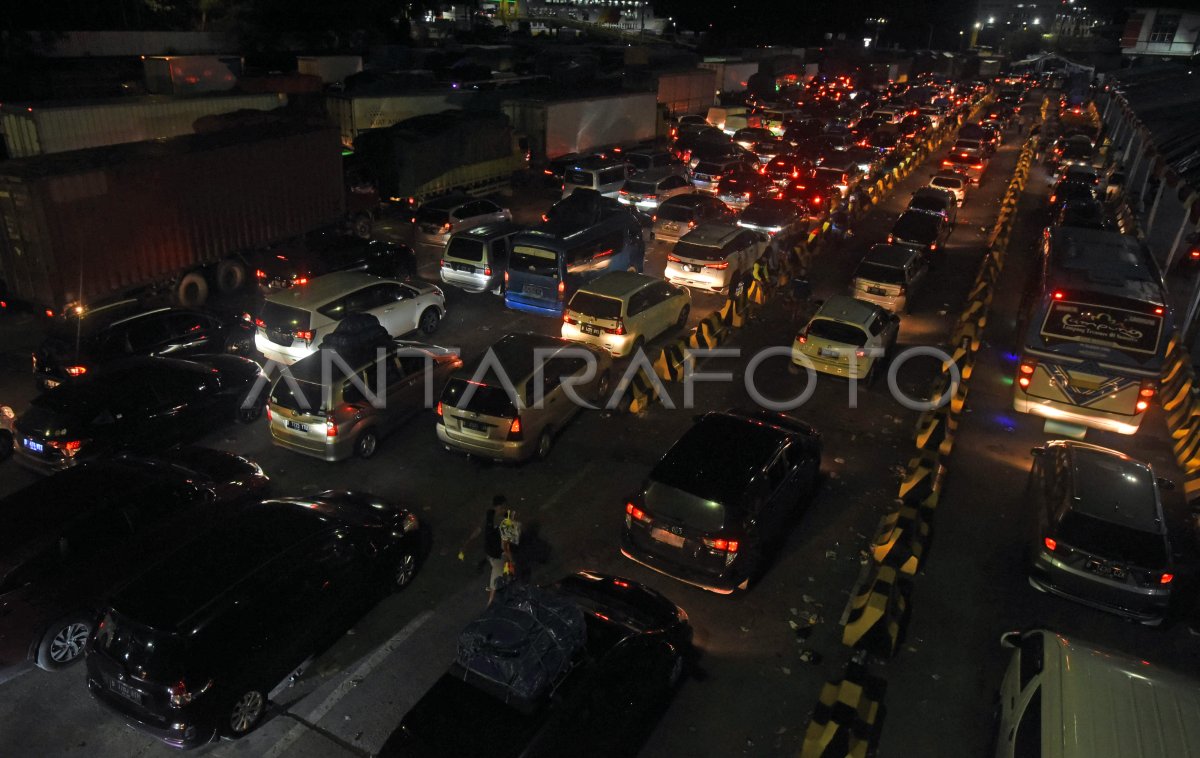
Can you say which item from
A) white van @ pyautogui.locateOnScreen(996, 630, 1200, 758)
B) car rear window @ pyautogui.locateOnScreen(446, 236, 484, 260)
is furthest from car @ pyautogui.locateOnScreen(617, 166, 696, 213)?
white van @ pyautogui.locateOnScreen(996, 630, 1200, 758)

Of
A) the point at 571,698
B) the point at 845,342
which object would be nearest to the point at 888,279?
the point at 845,342

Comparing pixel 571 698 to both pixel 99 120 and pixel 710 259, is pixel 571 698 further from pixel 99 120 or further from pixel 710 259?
pixel 99 120

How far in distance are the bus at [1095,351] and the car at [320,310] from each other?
1187 cm

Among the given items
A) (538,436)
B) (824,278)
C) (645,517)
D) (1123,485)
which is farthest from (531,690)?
(824,278)

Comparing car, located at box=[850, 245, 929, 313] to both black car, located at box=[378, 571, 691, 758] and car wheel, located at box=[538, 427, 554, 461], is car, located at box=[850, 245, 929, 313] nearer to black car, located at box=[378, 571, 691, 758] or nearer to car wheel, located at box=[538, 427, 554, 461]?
car wheel, located at box=[538, 427, 554, 461]

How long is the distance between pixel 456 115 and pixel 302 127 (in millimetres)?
9251

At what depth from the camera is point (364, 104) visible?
2980 centimetres

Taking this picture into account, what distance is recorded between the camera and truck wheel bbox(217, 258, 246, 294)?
1878 centimetres

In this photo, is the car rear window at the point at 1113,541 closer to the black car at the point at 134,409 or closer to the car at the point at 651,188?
the black car at the point at 134,409

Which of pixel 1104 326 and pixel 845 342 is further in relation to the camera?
pixel 845 342

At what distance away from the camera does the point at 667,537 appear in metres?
9.13

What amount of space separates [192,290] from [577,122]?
2071 cm

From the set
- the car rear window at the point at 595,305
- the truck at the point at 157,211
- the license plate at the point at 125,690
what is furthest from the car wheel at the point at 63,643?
the truck at the point at 157,211

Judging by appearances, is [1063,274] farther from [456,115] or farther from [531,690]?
[456,115]
